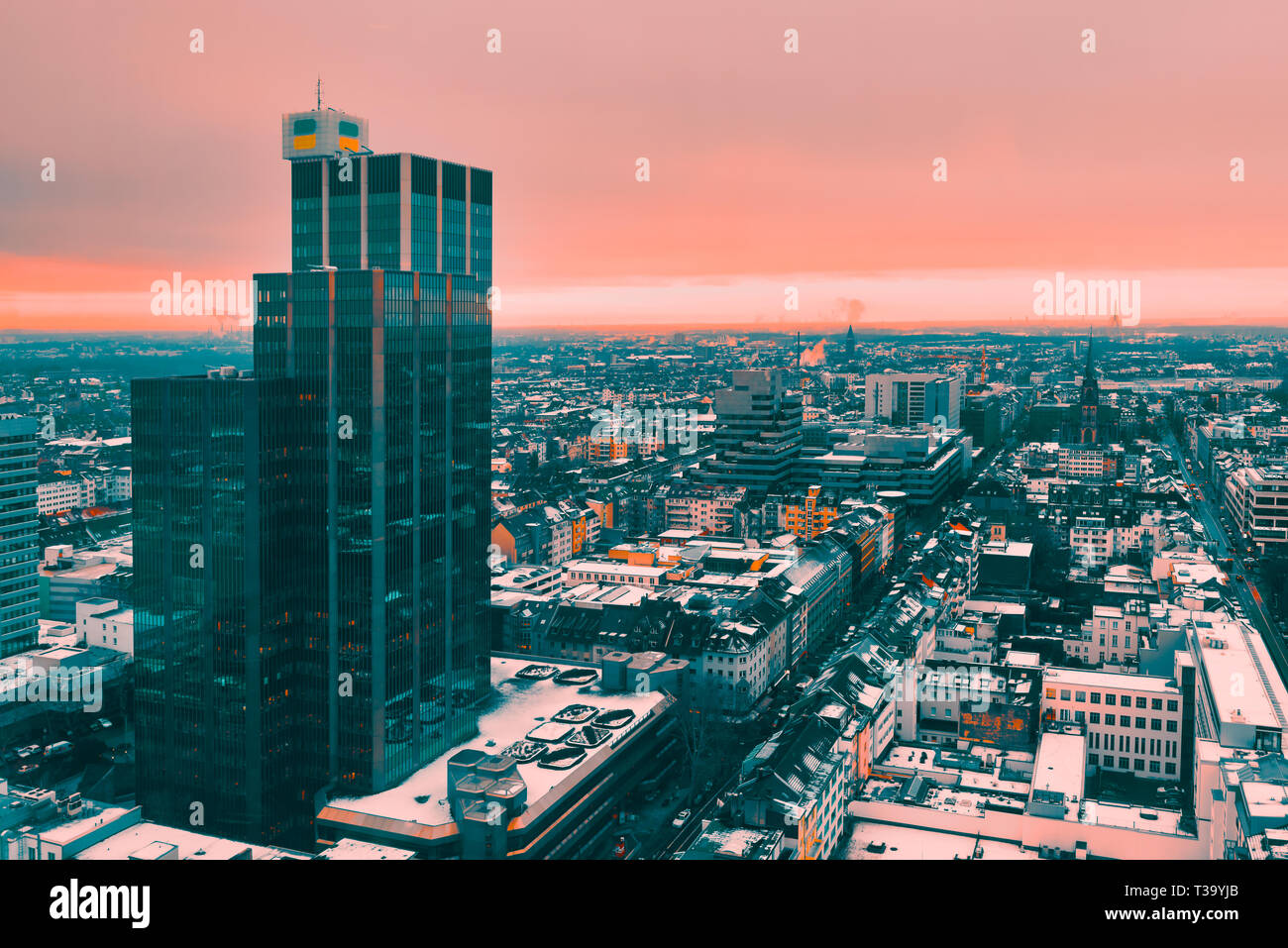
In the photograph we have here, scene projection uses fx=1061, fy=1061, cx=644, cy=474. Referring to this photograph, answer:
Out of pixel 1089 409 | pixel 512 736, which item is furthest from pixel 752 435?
pixel 512 736

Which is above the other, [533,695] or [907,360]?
[907,360]

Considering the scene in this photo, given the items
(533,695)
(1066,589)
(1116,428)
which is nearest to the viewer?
(533,695)

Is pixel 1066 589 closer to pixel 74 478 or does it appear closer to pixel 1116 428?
pixel 1116 428

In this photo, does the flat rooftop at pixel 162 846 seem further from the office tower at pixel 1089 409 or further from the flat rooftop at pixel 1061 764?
the office tower at pixel 1089 409

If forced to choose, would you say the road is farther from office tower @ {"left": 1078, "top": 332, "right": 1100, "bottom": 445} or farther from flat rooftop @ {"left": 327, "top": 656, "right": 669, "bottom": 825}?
flat rooftop @ {"left": 327, "top": 656, "right": 669, "bottom": 825}

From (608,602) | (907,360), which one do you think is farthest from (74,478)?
(907,360)

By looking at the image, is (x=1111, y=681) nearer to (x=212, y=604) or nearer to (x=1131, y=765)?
(x=1131, y=765)

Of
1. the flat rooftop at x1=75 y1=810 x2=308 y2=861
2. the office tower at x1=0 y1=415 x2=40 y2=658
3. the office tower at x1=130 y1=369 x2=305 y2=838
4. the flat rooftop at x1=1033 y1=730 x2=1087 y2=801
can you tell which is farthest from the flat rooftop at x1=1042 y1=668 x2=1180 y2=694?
the office tower at x1=0 y1=415 x2=40 y2=658

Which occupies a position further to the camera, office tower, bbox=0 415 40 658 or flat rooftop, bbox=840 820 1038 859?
office tower, bbox=0 415 40 658
